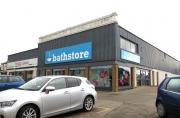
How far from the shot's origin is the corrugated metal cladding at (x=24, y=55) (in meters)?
36.7

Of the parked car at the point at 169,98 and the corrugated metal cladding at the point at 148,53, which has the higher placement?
the corrugated metal cladding at the point at 148,53

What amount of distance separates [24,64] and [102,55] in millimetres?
19732

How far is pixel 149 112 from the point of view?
10.1 metres

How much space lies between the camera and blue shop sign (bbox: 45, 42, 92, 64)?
2505 cm

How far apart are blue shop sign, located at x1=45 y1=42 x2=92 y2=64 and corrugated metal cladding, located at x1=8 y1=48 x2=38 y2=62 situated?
553 centimetres

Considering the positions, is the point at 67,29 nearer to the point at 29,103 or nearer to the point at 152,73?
the point at 152,73

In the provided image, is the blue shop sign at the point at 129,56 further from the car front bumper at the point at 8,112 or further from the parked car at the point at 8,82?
the car front bumper at the point at 8,112

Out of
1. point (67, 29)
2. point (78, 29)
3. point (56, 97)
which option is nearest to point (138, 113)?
point (56, 97)

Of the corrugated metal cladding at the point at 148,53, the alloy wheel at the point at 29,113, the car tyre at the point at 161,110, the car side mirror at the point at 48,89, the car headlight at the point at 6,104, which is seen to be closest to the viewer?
the car headlight at the point at 6,104

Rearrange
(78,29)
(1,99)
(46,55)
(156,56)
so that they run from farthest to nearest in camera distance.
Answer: (156,56)
(46,55)
(78,29)
(1,99)

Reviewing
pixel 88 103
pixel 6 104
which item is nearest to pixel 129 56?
pixel 88 103

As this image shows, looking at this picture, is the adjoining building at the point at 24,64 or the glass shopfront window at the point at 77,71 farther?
the adjoining building at the point at 24,64

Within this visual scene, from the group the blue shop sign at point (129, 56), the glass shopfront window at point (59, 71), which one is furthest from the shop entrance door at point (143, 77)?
the glass shopfront window at point (59, 71)

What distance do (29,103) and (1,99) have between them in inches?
33.0
